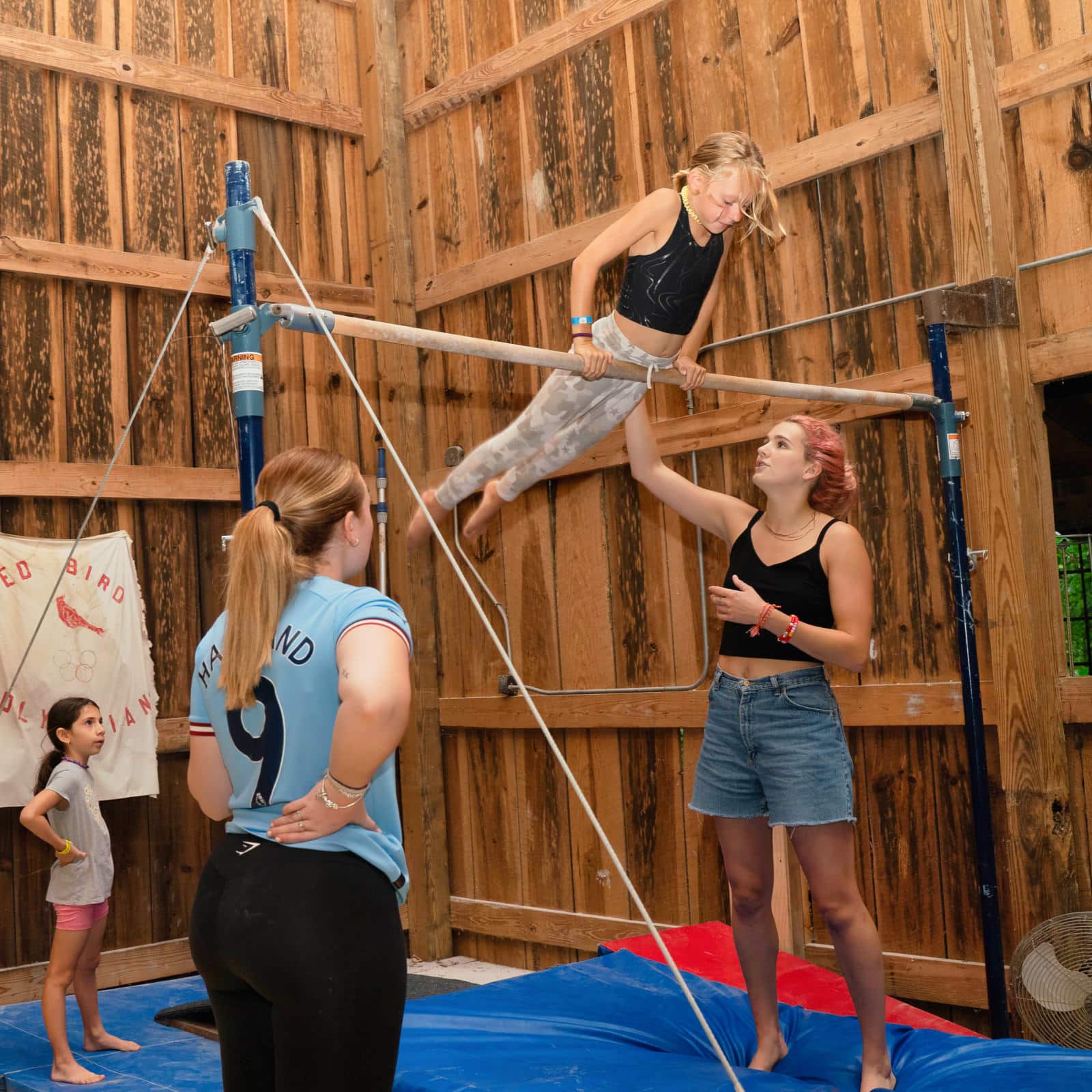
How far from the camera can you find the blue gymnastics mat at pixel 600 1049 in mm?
2646

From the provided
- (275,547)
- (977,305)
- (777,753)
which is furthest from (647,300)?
(275,547)

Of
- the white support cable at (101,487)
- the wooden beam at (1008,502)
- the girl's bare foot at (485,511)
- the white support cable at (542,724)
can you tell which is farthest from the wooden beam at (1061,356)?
the white support cable at (101,487)

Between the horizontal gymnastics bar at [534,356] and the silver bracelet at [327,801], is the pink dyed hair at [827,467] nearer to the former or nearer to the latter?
the horizontal gymnastics bar at [534,356]

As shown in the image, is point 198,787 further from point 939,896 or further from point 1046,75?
point 1046,75

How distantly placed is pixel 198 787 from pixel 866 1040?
1702 mm

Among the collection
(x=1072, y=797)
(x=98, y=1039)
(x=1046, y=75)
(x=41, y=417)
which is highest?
(x=1046, y=75)

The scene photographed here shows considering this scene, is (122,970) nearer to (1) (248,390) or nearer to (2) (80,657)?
(2) (80,657)

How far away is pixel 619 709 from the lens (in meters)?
4.47

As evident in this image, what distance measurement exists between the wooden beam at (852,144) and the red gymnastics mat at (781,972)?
208cm

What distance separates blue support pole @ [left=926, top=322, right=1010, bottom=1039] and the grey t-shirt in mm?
2409

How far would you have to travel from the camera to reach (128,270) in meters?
4.62

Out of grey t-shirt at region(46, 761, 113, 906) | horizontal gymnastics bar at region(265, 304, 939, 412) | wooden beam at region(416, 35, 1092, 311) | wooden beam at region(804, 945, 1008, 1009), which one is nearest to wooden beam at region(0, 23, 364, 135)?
wooden beam at region(416, 35, 1092, 311)

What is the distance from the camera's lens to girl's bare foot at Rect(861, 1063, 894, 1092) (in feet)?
8.70

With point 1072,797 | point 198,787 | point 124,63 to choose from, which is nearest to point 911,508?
point 1072,797
